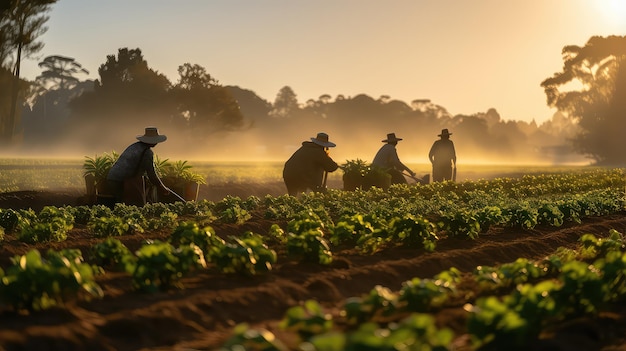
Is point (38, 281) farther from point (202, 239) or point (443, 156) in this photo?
point (443, 156)

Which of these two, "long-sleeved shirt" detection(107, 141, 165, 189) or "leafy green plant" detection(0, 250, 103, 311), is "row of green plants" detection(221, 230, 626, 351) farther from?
"long-sleeved shirt" detection(107, 141, 165, 189)

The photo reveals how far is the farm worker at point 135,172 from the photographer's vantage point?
44.0 ft

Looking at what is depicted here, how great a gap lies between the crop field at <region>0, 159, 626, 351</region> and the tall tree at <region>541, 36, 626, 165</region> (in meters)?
53.1

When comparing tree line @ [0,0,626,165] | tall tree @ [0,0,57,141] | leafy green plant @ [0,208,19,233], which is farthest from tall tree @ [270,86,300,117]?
leafy green plant @ [0,208,19,233]

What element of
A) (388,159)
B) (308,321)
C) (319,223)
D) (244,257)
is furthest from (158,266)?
(388,159)

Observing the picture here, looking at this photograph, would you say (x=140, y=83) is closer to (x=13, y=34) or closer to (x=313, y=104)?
(x=13, y=34)

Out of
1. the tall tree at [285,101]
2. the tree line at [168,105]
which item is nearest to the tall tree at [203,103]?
the tree line at [168,105]

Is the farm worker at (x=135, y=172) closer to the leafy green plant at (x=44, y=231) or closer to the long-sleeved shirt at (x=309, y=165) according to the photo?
the leafy green plant at (x=44, y=231)

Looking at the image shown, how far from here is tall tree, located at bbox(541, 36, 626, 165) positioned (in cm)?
6188

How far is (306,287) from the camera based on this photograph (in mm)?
7129

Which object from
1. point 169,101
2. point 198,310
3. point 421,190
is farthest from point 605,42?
point 198,310

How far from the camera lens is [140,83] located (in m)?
54.4

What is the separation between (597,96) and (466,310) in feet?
201

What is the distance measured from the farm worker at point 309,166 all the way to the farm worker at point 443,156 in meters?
5.74
